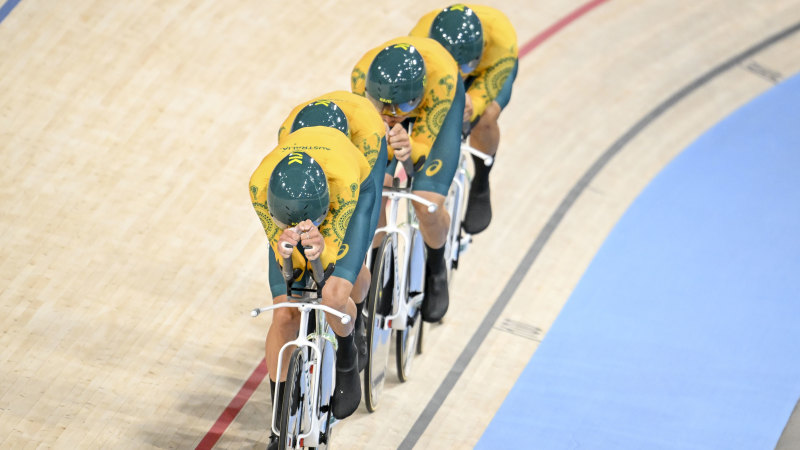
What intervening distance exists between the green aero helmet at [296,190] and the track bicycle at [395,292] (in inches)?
33.7

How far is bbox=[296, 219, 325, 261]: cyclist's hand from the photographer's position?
Result: 11.0ft

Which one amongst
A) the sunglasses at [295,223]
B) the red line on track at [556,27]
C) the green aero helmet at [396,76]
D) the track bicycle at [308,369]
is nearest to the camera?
the sunglasses at [295,223]

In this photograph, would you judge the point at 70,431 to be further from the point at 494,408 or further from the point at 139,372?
the point at 494,408

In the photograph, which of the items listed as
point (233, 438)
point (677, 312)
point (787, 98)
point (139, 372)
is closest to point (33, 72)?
point (139, 372)

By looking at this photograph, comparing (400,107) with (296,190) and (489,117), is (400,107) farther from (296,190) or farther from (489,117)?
(489,117)

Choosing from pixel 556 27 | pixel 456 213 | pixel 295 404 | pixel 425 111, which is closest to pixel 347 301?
pixel 295 404

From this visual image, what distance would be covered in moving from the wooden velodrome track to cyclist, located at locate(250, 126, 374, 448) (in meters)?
0.71

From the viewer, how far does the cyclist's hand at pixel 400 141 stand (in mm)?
4055

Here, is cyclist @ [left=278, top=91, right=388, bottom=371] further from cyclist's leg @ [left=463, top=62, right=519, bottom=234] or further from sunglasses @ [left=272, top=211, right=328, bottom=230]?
cyclist's leg @ [left=463, top=62, right=519, bottom=234]

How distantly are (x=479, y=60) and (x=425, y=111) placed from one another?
66cm

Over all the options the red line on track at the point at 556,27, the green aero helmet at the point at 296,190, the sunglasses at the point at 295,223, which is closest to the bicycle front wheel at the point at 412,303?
the sunglasses at the point at 295,223

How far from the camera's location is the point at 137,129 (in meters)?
5.82

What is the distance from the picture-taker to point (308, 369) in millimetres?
3707

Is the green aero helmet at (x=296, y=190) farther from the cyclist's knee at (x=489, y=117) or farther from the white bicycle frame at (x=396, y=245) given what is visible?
the cyclist's knee at (x=489, y=117)
